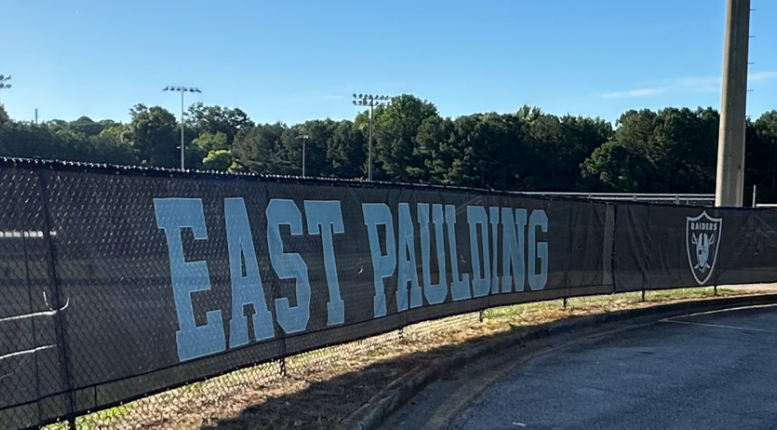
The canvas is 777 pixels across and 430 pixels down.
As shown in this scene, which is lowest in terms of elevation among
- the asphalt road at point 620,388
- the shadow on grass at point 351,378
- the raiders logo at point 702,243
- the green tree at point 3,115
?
the asphalt road at point 620,388

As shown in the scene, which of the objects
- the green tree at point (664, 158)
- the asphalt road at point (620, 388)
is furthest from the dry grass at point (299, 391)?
the green tree at point (664, 158)

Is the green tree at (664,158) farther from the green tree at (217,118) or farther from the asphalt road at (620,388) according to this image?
the green tree at (217,118)

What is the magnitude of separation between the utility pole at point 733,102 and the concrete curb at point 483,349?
13.3 feet

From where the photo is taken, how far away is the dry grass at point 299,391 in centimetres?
501

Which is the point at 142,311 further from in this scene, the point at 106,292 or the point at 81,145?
the point at 81,145

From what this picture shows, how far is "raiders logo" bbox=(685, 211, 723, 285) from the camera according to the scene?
13.7 metres

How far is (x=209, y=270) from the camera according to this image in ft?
17.3

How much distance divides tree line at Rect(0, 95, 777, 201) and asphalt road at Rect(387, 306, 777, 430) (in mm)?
62150

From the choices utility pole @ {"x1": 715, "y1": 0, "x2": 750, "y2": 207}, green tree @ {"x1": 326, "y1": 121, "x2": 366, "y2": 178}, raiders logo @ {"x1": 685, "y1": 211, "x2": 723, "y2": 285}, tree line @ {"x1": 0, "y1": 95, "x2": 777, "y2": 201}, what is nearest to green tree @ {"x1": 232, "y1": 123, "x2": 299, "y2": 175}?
tree line @ {"x1": 0, "y1": 95, "x2": 777, "y2": 201}

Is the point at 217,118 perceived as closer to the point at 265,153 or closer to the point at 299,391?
the point at 265,153

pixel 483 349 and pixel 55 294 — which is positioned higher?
pixel 55 294

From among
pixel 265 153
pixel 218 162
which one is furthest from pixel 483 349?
pixel 265 153

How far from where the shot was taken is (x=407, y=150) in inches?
3583

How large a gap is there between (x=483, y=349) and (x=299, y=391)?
308cm
